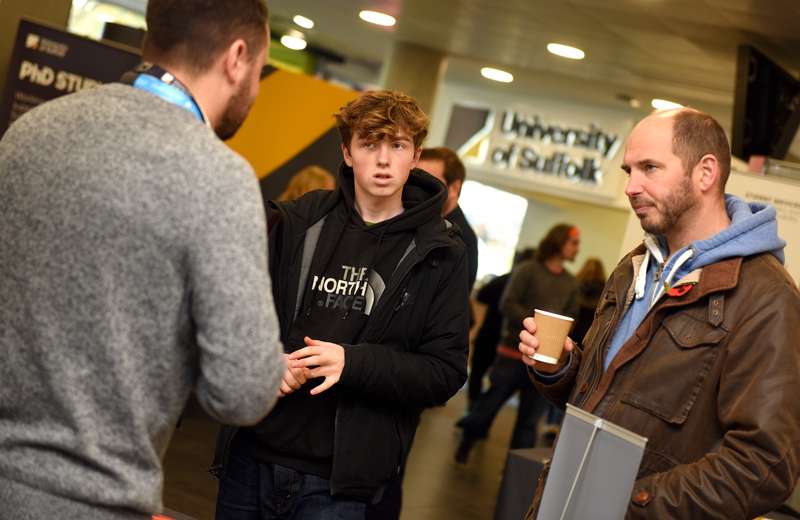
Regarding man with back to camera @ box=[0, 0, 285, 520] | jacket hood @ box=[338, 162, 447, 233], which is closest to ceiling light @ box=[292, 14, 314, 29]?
jacket hood @ box=[338, 162, 447, 233]

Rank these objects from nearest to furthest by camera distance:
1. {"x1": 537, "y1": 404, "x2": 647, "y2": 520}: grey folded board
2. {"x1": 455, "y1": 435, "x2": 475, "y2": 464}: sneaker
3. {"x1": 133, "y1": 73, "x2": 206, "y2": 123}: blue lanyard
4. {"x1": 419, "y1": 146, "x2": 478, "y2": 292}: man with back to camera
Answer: {"x1": 133, "y1": 73, "x2": 206, "y2": 123}: blue lanyard < {"x1": 537, "y1": 404, "x2": 647, "y2": 520}: grey folded board < {"x1": 419, "y1": 146, "x2": 478, "y2": 292}: man with back to camera < {"x1": 455, "y1": 435, "x2": 475, "y2": 464}: sneaker

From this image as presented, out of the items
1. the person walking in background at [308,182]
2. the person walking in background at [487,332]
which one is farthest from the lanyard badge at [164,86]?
the person walking in background at [487,332]

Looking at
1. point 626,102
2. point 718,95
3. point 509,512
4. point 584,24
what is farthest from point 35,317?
point 626,102

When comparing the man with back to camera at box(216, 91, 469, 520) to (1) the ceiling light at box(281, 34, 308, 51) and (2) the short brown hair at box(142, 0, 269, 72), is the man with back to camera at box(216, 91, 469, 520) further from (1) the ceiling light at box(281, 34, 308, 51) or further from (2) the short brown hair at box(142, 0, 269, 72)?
(1) the ceiling light at box(281, 34, 308, 51)

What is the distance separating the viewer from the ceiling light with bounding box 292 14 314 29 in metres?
10.9

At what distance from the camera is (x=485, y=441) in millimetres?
9492

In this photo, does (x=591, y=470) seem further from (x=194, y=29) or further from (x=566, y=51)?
(x=566, y=51)

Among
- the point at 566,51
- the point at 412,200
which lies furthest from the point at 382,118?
the point at 566,51

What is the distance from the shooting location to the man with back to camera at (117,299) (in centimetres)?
142

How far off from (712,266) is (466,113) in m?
Answer: 11.8

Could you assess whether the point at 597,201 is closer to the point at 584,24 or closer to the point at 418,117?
the point at 584,24

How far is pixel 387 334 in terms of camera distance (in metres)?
2.43

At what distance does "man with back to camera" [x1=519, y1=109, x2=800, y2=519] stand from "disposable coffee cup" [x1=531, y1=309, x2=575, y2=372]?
2 centimetres

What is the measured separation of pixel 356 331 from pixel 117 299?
103cm
